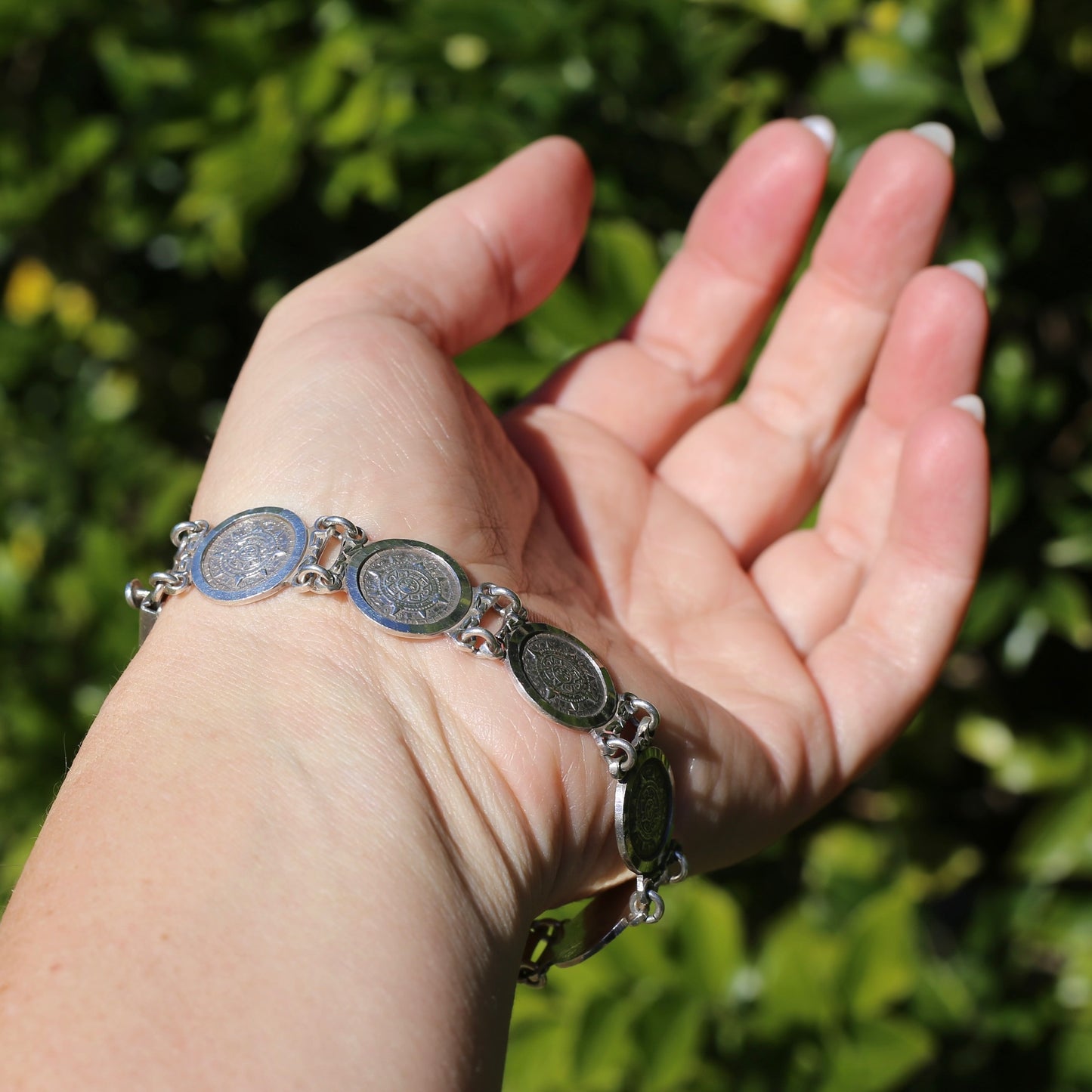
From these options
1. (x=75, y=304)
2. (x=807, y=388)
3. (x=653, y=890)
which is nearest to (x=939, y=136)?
(x=807, y=388)

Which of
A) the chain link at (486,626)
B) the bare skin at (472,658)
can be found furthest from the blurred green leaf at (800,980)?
the chain link at (486,626)

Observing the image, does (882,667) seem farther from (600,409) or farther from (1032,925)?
(1032,925)

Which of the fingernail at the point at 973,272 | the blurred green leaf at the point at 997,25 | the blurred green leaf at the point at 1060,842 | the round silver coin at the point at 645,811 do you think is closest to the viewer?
the round silver coin at the point at 645,811

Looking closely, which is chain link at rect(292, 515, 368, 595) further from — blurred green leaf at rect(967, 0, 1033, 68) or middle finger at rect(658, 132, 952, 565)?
blurred green leaf at rect(967, 0, 1033, 68)

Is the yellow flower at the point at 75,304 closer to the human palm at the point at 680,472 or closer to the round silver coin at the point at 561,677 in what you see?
the human palm at the point at 680,472

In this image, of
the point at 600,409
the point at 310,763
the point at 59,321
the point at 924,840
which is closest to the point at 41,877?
the point at 310,763

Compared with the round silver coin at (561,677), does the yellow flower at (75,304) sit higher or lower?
higher
